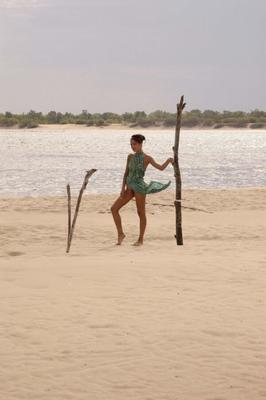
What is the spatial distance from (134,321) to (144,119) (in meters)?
143

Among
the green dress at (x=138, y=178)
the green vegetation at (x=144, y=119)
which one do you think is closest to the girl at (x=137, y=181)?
the green dress at (x=138, y=178)

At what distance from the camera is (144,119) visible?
150 meters

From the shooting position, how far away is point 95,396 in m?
5.61

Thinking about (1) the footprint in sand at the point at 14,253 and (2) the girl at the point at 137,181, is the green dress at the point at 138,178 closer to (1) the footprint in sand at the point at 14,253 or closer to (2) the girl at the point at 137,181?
(2) the girl at the point at 137,181

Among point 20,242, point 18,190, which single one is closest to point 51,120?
point 18,190

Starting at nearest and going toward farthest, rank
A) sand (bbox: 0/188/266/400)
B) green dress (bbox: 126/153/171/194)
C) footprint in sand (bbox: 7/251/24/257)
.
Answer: sand (bbox: 0/188/266/400), green dress (bbox: 126/153/171/194), footprint in sand (bbox: 7/251/24/257)

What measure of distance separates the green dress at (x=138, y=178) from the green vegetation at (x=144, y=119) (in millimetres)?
131347

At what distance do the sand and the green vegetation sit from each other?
133m

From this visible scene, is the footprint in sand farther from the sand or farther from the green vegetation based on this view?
the green vegetation

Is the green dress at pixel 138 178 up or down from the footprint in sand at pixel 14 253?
up

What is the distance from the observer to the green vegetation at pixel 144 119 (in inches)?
5807

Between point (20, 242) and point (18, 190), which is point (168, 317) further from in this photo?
point (18, 190)

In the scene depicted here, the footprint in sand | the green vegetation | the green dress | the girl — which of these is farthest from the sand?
the green vegetation

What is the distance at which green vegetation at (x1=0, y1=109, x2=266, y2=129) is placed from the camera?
484 feet
